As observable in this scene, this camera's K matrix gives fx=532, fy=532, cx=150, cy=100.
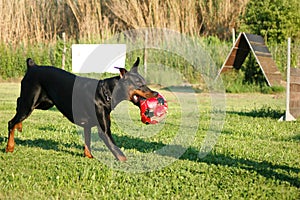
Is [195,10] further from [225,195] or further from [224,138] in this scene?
[225,195]

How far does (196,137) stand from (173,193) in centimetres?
304

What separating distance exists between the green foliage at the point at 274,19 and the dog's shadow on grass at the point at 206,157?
13534 millimetres

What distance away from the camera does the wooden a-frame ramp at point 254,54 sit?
46.6ft

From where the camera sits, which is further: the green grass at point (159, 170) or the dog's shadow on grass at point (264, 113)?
the dog's shadow on grass at point (264, 113)

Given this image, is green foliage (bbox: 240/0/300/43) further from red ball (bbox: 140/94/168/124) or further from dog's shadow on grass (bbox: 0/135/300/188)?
red ball (bbox: 140/94/168/124)

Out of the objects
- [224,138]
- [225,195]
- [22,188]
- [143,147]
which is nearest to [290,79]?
[224,138]

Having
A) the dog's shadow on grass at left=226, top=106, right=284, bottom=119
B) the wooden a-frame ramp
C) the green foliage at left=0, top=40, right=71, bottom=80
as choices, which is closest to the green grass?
the dog's shadow on grass at left=226, top=106, right=284, bottom=119

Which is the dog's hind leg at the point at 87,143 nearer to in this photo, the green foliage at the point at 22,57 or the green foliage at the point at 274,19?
the green foliage at the point at 22,57

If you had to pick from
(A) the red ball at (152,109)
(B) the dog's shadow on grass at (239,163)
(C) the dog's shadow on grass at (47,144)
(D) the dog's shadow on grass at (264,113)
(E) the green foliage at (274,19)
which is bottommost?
(D) the dog's shadow on grass at (264,113)

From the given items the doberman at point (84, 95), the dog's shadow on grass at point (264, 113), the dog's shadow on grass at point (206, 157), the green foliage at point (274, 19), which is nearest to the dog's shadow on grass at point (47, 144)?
the dog's shadow on grass at point (206, 157)

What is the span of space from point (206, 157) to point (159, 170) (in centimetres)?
88

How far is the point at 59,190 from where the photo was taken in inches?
184

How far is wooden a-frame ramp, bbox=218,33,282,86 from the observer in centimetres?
1420

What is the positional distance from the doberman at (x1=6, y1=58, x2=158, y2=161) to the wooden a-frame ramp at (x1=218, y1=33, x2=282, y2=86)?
28.5ft
